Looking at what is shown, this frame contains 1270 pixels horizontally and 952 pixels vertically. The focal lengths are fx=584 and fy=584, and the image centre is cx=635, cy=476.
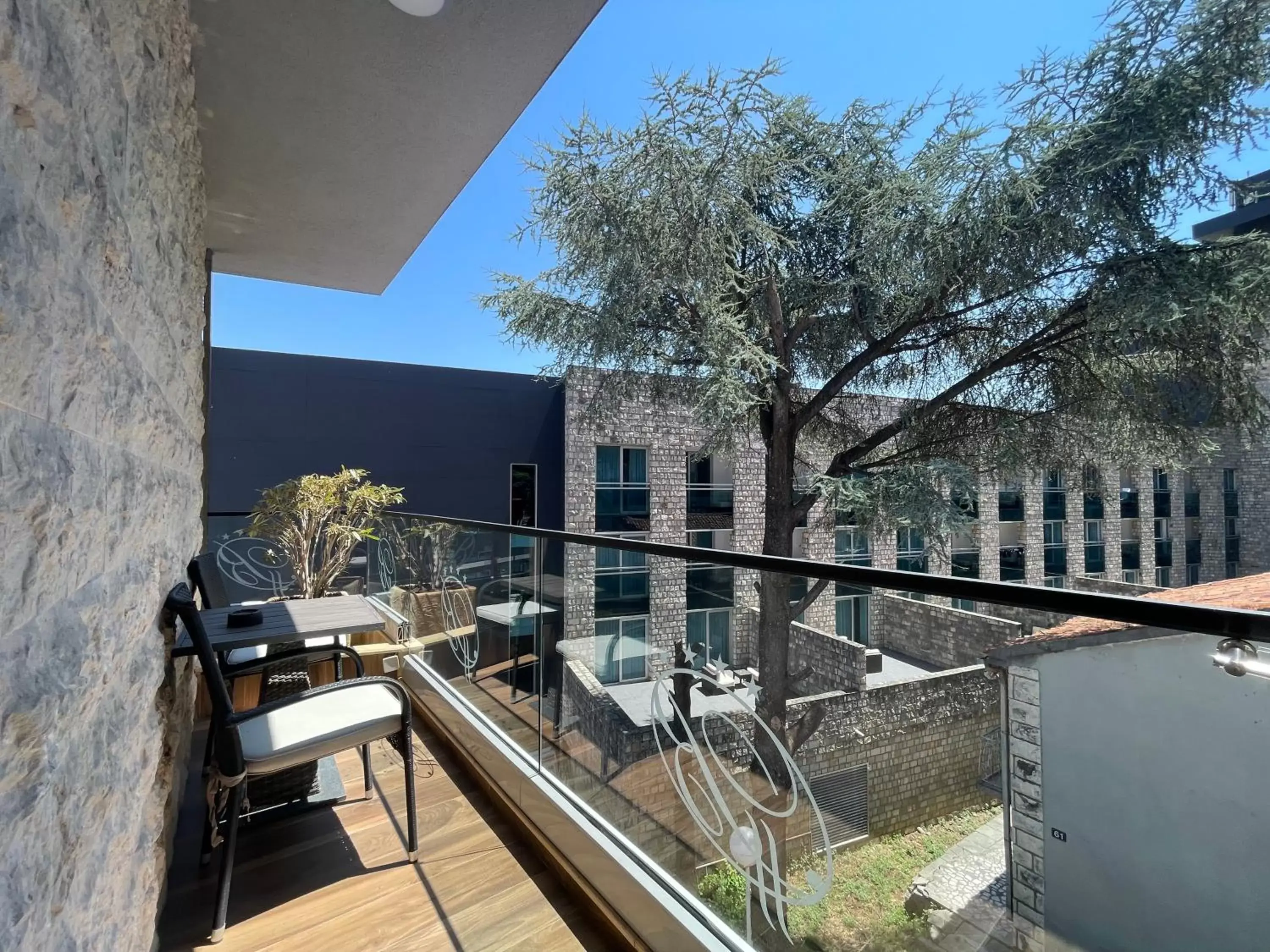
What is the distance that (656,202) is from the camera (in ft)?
27.3

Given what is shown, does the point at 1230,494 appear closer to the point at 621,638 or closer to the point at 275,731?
the point at 621,638

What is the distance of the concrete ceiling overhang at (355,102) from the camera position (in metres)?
1.74

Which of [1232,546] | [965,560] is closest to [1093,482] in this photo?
[965,560]

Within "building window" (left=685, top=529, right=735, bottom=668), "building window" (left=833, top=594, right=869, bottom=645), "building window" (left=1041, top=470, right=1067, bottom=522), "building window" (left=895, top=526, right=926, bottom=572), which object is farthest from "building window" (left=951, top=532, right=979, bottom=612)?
"building window" (left=1041, top=470, right=1067, bottom=522)

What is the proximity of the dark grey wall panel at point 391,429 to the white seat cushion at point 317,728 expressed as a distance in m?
8.75

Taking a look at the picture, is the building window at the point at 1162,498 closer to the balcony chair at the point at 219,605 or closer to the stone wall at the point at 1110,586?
the stone wall at the point at 1110,586

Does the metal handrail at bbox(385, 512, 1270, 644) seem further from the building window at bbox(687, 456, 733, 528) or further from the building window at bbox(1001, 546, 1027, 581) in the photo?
the building window at bbox(1001, 546, 1027, 581)

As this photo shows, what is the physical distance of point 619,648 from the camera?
2.05 m

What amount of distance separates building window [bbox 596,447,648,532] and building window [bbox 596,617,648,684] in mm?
10592

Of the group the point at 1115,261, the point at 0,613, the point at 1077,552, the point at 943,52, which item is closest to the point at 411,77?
the point at 0,613

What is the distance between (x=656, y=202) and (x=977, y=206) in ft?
13.9

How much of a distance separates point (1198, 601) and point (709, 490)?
12.3m

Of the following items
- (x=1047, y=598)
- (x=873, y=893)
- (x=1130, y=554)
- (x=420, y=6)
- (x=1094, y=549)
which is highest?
(x=420, y=6)

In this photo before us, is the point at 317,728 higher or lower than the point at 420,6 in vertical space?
lower
